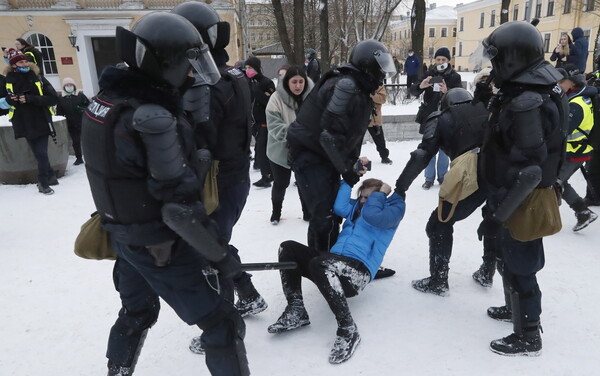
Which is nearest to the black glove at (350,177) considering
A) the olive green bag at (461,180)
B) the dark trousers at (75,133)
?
the olive green bag at (461,180)

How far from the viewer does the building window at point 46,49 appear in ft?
81.7

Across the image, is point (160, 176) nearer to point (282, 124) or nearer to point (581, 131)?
point (282, 124)

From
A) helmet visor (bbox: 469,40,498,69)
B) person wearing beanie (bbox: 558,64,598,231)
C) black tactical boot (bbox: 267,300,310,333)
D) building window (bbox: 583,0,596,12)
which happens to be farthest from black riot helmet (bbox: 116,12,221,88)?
building window (bbox: 583,0,596,12)

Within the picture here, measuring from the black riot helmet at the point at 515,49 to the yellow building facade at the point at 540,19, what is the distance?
18.8 m

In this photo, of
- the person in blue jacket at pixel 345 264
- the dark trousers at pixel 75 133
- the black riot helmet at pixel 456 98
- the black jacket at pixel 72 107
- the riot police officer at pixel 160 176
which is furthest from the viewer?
the dark trousers at pixel 75 133

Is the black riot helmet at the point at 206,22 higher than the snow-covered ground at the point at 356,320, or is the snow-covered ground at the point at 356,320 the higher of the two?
the black riot helmet at the point at 206,22

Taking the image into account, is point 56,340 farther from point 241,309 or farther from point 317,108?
point 317,108

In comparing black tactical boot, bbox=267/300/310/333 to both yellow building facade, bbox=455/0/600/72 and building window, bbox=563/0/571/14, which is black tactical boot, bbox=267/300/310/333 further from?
building window, bbox=563/0/571/14

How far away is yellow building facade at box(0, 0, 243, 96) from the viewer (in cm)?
2452

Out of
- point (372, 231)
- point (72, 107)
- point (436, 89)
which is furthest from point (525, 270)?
point (72, 107)

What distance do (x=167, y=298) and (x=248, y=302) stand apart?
119cm

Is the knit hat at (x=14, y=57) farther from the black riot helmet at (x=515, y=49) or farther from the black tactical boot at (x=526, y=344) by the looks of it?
the black tactical boot at (x=526, y=344)

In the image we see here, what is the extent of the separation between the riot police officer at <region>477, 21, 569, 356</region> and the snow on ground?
0.30 meters

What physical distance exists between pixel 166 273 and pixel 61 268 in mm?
2651
